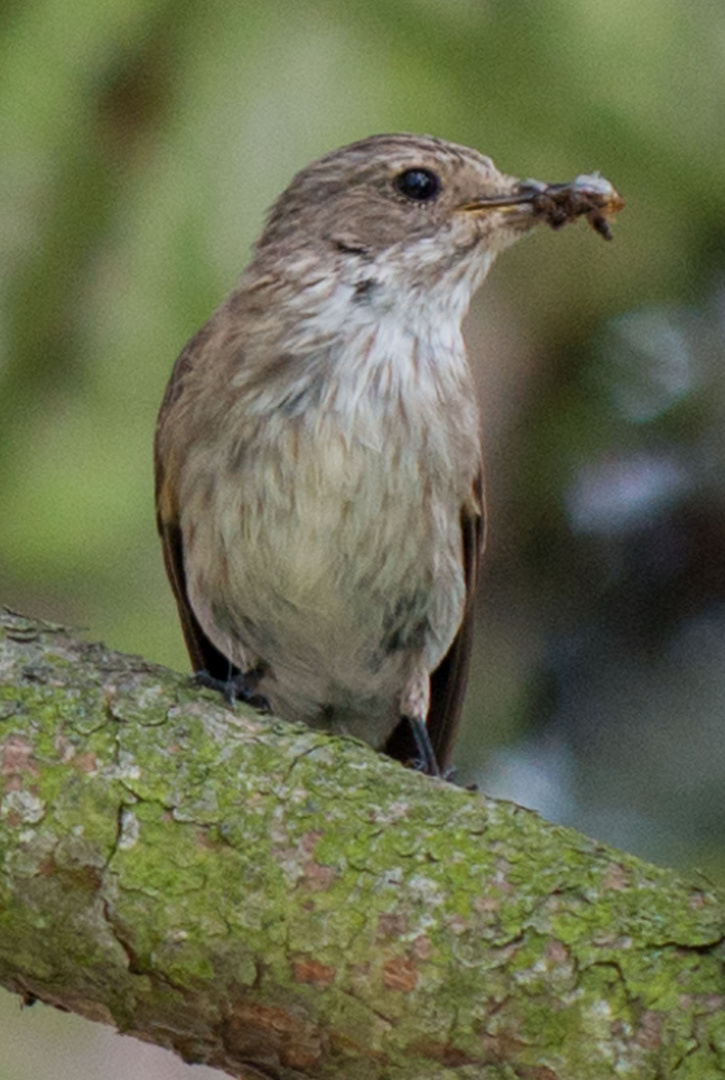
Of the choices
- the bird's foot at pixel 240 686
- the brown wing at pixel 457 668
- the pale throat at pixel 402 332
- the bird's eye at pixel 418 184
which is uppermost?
the bird's eye at pixel 418 184

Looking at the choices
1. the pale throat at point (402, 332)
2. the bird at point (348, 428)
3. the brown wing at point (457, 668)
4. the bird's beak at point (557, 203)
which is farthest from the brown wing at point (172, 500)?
the bird's beak at point (557, 203)

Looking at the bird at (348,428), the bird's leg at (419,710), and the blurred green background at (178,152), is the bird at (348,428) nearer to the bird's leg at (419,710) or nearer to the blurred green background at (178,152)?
the bird's leg at (419,710)

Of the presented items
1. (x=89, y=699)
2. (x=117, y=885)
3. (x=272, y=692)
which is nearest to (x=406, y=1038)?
(x=117, y=885)

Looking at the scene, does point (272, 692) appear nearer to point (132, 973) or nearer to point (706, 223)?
point (706, 223)

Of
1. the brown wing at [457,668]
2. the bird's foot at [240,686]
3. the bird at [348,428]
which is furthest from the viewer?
the brown wing at [457,668]

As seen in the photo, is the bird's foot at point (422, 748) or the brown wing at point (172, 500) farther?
the bird's foot at point (422, 748)

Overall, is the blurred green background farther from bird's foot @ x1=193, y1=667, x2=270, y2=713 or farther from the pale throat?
the pale throat

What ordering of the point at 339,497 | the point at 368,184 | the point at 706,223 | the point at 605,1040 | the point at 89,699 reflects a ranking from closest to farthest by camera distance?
1. the point at 605,1040
2. the point at 89,699
3. the point at 706,223
4. the point at 339,497
5. the point at 368,184
